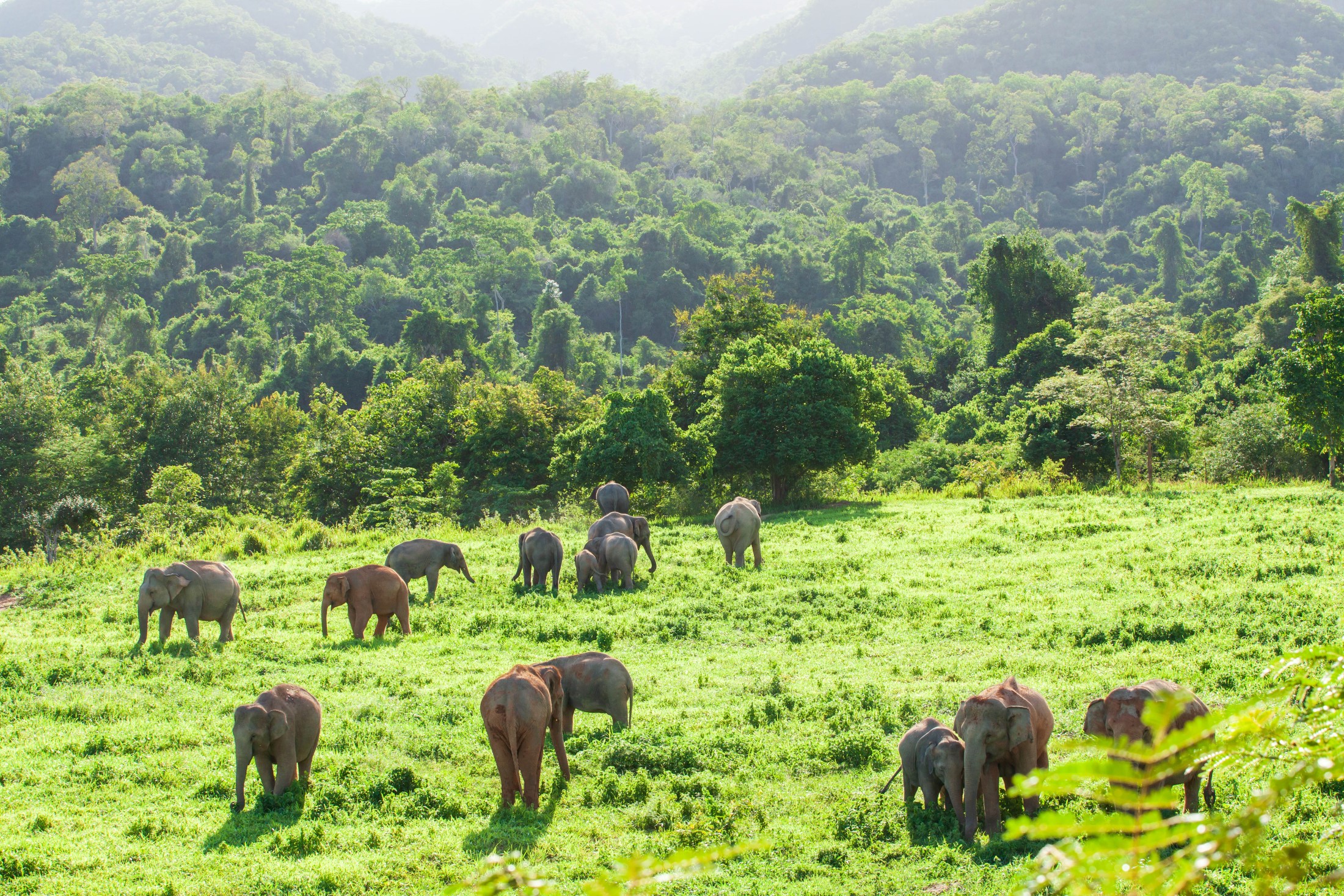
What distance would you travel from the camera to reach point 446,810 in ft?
28.4

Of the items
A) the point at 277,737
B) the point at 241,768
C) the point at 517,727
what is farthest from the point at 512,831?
the point at 241,768

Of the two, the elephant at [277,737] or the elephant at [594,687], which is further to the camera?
the elephant at [594,687]

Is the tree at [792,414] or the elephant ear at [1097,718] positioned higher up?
the tree at [792,414]

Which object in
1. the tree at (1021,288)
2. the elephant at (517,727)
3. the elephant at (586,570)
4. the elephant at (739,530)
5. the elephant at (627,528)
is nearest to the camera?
the elephant at (517,727)

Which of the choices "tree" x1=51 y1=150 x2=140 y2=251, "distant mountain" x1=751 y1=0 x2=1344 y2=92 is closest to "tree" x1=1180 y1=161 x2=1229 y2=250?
"distant mountain" x1=751 y1=0 x2=1344 y2=92

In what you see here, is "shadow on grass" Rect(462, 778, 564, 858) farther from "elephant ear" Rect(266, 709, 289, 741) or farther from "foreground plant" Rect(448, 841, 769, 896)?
"foreground plant" Rect(448, 841, 769, 896)

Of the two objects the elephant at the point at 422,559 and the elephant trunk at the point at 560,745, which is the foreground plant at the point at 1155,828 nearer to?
the elephant trunk at the point at 560,745

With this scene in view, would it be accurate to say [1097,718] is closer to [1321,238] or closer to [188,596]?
[188,596]

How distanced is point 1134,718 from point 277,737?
6804mm

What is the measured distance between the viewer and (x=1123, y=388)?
28656 millimetres

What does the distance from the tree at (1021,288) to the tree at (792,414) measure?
21675 millimetres

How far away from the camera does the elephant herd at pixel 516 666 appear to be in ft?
Answer: 28.2

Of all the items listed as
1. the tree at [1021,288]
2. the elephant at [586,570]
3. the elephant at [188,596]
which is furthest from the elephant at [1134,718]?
the tree at [1021,288]

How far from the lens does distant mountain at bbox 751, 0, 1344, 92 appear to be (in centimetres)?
15938
